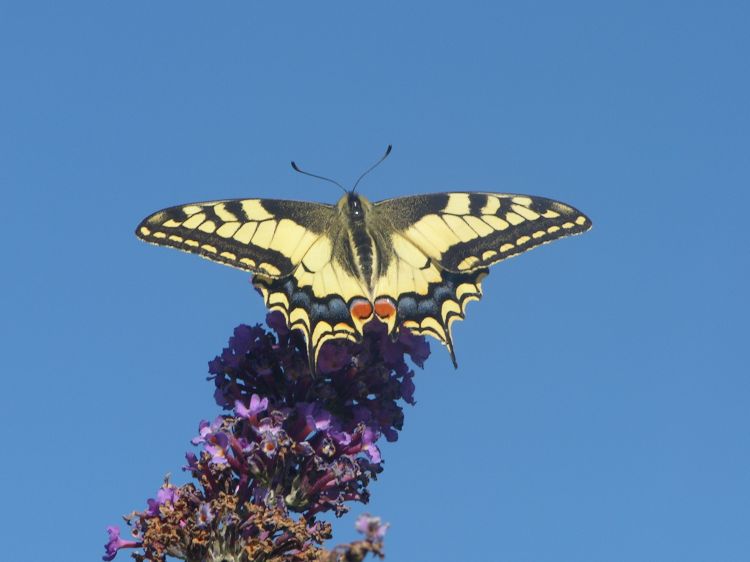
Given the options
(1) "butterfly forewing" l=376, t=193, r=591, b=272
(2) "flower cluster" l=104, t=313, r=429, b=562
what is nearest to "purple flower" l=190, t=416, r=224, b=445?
(2) "flower cluster" l=104, t=313, r=429, b=562

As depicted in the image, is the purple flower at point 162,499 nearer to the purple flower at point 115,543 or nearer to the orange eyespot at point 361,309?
the purple flower at point 115,543

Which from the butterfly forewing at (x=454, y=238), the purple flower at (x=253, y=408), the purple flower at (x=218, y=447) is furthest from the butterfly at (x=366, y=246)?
the purple flower at (x=218, y=447)

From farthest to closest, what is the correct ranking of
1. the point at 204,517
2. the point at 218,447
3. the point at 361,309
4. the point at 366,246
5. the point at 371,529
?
the point at 366,246
the point at 361,309
the point at 218,447
the point at 204,517
the point at 371,529

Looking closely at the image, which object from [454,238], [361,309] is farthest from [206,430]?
[454,238]

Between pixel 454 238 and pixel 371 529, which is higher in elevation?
pixel 454 238

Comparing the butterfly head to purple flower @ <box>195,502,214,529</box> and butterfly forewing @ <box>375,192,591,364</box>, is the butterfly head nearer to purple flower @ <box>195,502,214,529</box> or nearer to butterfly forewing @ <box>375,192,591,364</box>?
butterfly forewing @ <box>375,192,591,364</box>

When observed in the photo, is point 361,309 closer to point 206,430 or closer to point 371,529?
point 206,430

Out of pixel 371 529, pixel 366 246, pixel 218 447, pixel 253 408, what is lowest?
pixel 371 529
